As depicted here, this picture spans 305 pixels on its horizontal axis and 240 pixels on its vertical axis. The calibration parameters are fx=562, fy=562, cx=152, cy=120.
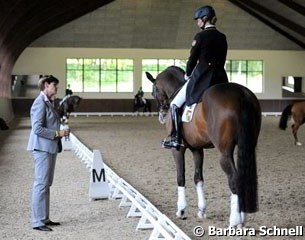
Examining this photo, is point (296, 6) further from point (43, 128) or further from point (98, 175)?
point (43, 128)

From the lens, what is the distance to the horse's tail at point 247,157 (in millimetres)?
5160

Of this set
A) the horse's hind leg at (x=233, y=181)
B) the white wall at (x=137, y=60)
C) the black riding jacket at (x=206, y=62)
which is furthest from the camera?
the white wall at (x=137, y=60)

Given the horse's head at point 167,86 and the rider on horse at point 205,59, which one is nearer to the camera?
the rider on horse at point 205,59

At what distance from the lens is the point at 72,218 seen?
654 cm

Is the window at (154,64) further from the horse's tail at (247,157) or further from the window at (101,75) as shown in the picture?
the horse's tail at (247,157)

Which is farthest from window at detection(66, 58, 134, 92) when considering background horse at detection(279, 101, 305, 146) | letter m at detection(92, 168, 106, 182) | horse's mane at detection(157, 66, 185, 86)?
horse's mane at detection(157, 66, 185, 86)

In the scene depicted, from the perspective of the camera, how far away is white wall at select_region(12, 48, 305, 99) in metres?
36.3

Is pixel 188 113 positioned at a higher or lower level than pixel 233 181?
higher

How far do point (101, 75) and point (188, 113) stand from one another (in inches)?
1245

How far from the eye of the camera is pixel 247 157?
5.23 metres

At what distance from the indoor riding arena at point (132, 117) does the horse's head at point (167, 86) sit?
1.20 metres

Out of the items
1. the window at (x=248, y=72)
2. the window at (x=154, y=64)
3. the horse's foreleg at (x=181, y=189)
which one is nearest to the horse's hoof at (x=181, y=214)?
the horse's foreleg at (x=181, y=189)

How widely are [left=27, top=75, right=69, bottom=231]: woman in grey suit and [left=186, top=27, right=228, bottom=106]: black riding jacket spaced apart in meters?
1.44

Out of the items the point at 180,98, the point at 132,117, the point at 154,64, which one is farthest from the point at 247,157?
the point at 154,64
